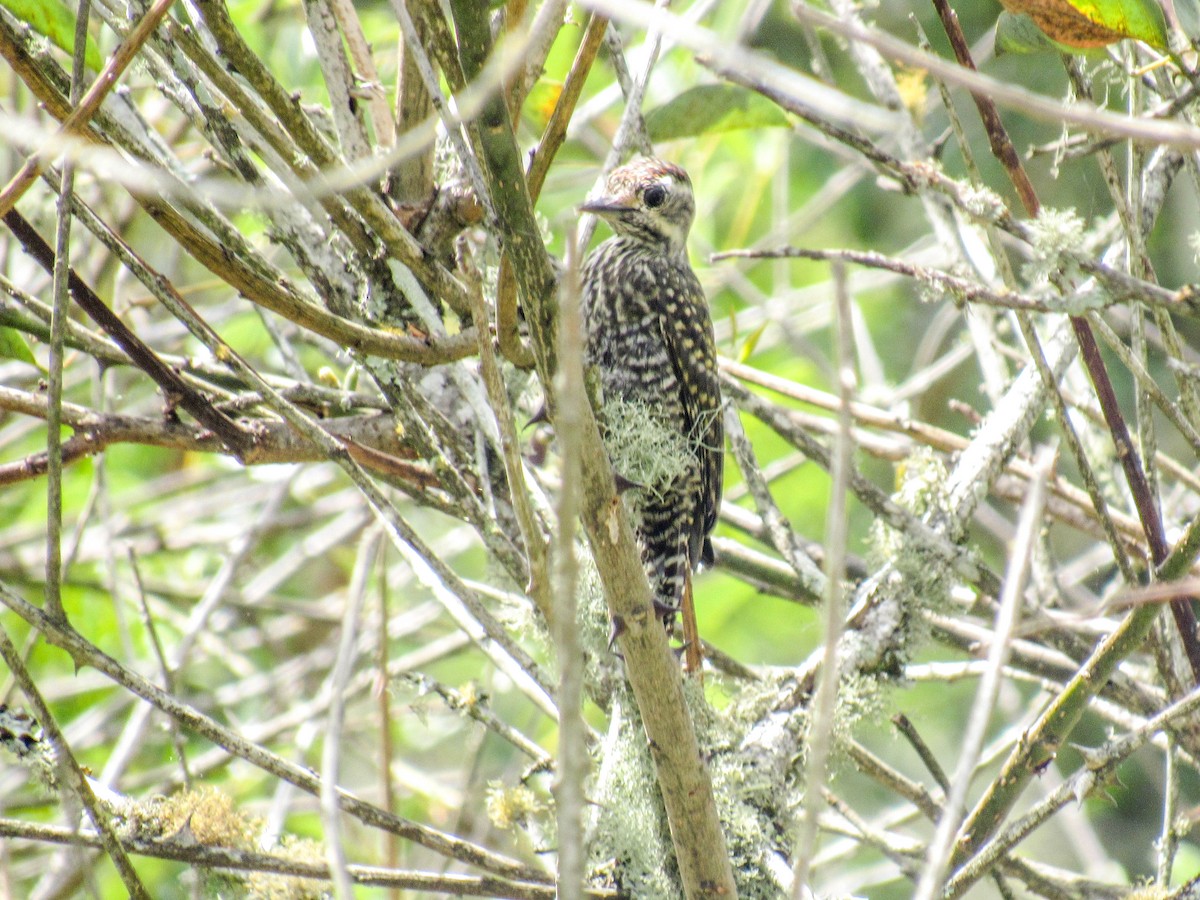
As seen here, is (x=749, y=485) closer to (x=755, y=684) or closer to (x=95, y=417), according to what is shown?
(x=755, y=684)

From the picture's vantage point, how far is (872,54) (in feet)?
9.85

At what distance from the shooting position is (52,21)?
6.58ft

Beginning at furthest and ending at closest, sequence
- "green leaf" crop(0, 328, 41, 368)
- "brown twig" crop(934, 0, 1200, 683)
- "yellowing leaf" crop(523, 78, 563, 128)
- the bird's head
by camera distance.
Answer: "yellowing leaf" crop(523, 78, 563, 128) → the bird's head → "green leaf" crop(0, 328, 41, 368) → "brown twig" crop(934, 0, 1200, 683)

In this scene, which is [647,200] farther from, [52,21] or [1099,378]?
[52,21]

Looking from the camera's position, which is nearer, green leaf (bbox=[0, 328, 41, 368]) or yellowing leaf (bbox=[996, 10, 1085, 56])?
yellowing leaf (bbox=[996, 10, 1085, 56])

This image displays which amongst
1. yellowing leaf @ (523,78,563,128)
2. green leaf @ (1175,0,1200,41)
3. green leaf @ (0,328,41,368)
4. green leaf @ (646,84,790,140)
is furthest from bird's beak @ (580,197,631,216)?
green leaf @ (1175,0,1200,41)

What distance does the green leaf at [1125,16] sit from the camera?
1.61 metres

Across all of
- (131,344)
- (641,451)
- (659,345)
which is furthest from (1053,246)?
(659,345)

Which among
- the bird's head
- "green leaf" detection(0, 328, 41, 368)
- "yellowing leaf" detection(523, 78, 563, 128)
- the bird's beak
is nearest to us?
"green leaf" detection(0, 328, 41, 368)

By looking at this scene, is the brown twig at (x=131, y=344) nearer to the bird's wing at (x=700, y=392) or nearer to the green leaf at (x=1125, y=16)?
the bird's wing at (x=700, y=392)

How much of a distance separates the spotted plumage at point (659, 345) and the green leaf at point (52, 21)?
108 centimetres

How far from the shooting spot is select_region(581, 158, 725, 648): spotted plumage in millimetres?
2811

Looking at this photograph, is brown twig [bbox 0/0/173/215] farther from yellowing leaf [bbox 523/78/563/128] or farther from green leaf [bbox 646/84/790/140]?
yellowing leaf [bbox 523/78/563/128]

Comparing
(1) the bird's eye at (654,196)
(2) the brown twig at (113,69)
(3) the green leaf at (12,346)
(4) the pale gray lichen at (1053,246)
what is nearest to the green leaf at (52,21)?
(3) the green leaf at (12,346)
